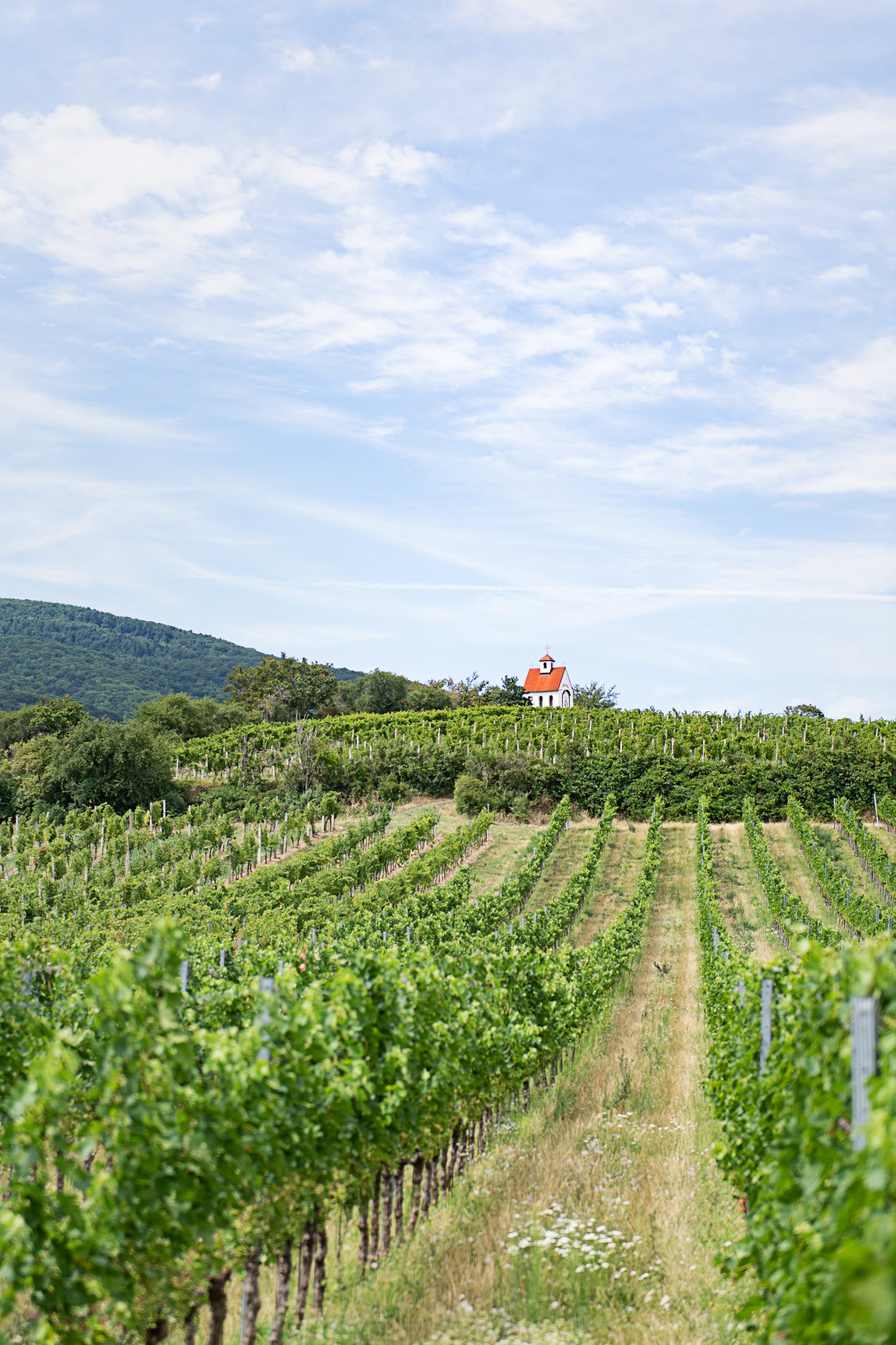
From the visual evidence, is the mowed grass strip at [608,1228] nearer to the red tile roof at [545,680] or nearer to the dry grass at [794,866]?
the dry grass at [794,866]

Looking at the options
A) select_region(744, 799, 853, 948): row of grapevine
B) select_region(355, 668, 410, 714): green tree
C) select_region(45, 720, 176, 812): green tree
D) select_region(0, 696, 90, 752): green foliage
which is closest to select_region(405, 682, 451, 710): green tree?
select_region(355, 668, 410, 714): green tree

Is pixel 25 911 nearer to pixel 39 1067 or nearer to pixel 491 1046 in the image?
pixel 491 1046

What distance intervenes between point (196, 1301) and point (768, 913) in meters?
22.2

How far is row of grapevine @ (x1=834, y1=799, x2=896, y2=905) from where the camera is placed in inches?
1046

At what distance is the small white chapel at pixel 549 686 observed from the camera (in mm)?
76750

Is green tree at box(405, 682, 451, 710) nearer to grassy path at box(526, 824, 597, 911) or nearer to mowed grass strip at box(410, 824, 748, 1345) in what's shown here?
grassy path at box(526, 824, 597, 911)

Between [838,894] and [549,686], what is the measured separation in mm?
53784

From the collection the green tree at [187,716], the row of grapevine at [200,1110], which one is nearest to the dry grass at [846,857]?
the row of grapevine at [200,1110]

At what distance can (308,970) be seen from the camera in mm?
9492

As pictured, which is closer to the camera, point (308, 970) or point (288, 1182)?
point (288, 1182)

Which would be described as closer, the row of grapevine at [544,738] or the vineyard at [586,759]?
the vineyard at [586,759]

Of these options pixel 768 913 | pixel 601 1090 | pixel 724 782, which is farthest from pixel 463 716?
pixel 601 1090

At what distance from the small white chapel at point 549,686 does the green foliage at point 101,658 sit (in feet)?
148

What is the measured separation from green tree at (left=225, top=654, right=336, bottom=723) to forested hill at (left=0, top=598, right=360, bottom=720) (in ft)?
115
